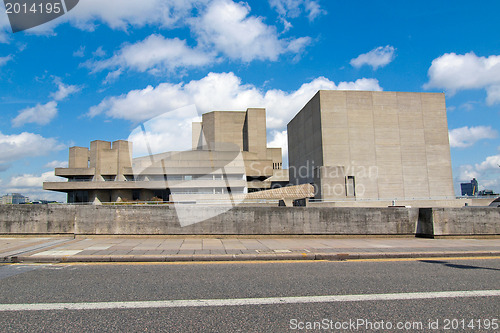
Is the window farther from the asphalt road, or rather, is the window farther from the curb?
the asphalt road

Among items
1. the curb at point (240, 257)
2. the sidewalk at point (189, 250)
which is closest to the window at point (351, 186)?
the sidewalk at point (189, 250)

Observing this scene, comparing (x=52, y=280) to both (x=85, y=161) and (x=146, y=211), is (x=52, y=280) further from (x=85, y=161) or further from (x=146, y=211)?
(x=85, y=161)

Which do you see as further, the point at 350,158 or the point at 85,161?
the point at 85,161

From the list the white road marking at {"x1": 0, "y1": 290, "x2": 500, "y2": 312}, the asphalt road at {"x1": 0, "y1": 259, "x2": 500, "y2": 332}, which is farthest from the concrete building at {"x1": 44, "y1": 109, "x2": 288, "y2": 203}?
the white road marking at {"x1": 0, "y1": 290, "x2": 500, "y2": 312}

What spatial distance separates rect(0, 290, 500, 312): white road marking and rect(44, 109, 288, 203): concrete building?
66.9 meters

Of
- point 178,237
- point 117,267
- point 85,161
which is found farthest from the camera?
point 85,161

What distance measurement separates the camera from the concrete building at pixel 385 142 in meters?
Answer: 56.2

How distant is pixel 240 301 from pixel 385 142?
58.8 m

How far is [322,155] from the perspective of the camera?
56.4m

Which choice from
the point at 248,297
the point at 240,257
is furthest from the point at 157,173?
the point at 248,297

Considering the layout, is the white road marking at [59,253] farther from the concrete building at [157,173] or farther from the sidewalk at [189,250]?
the concrete building at [157,173]

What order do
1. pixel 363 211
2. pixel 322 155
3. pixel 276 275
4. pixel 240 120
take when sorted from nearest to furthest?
pixel 276 275 → pixel 363 211 → pixel 322 155 → pixel 240 120

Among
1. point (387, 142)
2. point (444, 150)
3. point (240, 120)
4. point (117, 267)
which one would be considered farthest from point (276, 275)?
point (240, 120)

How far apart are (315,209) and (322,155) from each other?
147 feet
